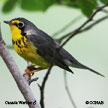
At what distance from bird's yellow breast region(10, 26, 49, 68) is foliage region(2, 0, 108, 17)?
28cm

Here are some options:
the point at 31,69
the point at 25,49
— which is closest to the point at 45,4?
the point at 25,49

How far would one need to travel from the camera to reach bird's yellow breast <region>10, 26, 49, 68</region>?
10.8 ft

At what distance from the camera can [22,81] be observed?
2506mm

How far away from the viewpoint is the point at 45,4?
9.39 feet

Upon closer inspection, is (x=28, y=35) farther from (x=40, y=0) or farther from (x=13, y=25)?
(x=40, y=0)

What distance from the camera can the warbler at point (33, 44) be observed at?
3287mm

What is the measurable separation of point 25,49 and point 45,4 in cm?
65

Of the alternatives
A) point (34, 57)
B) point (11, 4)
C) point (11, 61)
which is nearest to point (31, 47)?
point (34, 57)

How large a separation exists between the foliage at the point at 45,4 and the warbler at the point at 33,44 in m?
0.20

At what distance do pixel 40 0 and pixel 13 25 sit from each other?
45 centimetres

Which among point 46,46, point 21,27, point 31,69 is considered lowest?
point 31,69

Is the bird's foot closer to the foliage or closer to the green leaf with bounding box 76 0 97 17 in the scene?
the foliage

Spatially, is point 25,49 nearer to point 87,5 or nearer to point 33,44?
point 33,44

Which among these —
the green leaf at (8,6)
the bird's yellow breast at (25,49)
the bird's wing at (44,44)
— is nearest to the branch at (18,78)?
the green leaf at (8,6)
